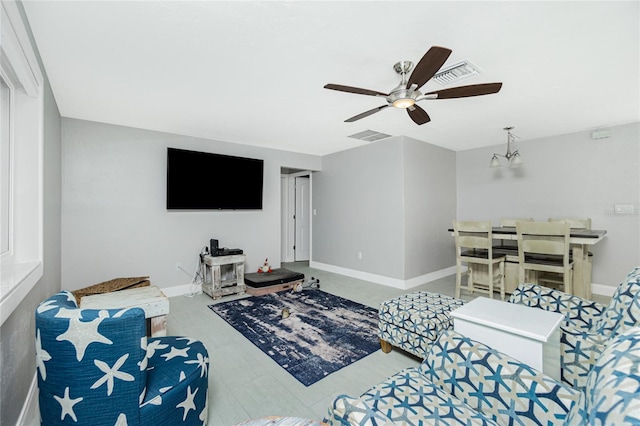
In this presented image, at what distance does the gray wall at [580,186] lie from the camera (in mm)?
3785

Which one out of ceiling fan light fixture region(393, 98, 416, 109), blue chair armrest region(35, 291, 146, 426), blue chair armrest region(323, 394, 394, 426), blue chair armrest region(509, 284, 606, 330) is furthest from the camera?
ceiling fan light fixture region(393, 98, 416, 109)

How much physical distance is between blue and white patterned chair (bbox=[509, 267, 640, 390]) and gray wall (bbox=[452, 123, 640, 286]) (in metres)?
3.18

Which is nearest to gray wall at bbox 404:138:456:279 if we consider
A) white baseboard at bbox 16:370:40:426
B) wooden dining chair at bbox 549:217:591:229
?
wooden dining chair at bbox 549:217:591:229

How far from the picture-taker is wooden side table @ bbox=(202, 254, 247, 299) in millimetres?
3875

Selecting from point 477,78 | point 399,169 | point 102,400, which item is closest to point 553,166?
point 399,169

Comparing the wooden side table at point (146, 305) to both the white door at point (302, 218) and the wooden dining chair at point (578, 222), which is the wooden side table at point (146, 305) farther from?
the wooden dining chair at point (578, 222)

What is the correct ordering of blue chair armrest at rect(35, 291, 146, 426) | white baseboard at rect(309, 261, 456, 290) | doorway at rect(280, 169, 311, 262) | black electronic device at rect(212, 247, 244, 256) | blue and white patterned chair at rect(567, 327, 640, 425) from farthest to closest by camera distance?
1. doorway at rect(280, 169, 311, 262)
2. white baseboard at rect(309, 261, 456, 290)
3. black electronic device at rect(212, 247, 244, 256)
4. blue chair armrest at rect(35, 291, 146, 426)
5. blue and white patterned chair at rect(567, 327, 640, 425)

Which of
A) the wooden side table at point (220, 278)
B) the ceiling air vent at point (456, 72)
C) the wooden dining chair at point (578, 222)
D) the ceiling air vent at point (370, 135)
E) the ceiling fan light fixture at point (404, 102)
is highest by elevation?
the ceiling air vent at point (370, 135)

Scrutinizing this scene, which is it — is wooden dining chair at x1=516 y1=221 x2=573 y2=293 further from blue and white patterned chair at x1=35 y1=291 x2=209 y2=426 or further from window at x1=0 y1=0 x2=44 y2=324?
window at x1=0 y1=0 x2=44 y2=324

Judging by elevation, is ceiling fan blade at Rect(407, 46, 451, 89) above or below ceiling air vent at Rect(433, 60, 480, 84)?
below

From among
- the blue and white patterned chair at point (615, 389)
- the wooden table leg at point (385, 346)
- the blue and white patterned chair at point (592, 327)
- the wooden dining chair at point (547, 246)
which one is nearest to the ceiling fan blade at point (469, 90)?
the blue and white patterned chair at point (592, 327)

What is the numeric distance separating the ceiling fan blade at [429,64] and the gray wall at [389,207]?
251 centimetres

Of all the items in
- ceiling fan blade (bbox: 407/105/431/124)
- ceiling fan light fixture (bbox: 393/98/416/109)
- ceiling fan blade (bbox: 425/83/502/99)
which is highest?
ceiling fan blade (bbox: 425/83/502/99)

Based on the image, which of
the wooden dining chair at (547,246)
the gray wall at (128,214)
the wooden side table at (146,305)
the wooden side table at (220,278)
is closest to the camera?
the wooden side table at (146,305)
